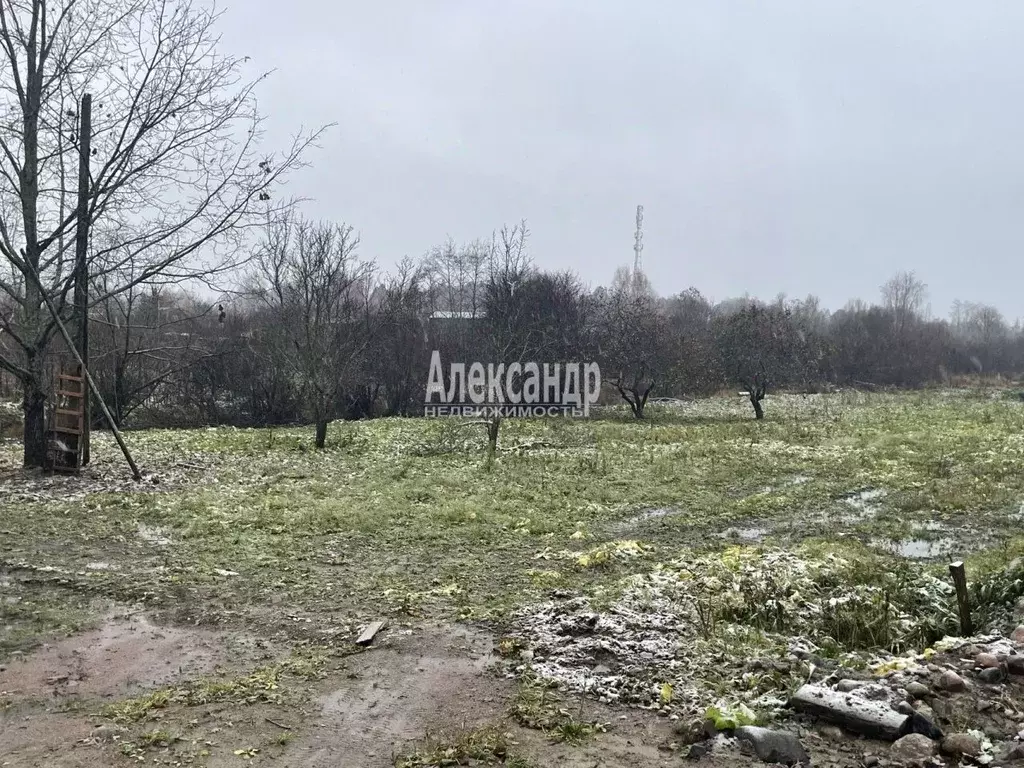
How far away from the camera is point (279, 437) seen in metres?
18.0

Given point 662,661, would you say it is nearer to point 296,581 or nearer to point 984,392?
point 296,581

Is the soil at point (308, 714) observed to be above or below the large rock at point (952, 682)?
below

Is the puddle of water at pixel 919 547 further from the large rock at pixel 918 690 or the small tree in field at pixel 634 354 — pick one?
the small tree in field at pixel 634 354

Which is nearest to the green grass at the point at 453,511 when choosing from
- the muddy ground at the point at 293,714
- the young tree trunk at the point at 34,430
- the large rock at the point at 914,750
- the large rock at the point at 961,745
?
the muddy ground at the point at 293,714

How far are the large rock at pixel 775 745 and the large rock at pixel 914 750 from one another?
1.27 ft

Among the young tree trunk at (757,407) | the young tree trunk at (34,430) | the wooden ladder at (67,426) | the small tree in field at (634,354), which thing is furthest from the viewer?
the small tree in field at (634,354)

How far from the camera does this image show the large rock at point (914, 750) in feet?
10.6

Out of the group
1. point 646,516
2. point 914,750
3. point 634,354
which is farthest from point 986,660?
point 634,354

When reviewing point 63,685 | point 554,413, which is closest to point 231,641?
point 63,685

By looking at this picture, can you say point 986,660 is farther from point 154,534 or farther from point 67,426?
point 67,426

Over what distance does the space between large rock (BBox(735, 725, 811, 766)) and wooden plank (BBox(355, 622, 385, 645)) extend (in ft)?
7.86

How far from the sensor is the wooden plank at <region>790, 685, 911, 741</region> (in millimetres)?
3463

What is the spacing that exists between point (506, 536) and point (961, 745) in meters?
5.10

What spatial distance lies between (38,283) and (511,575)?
27.3ft
